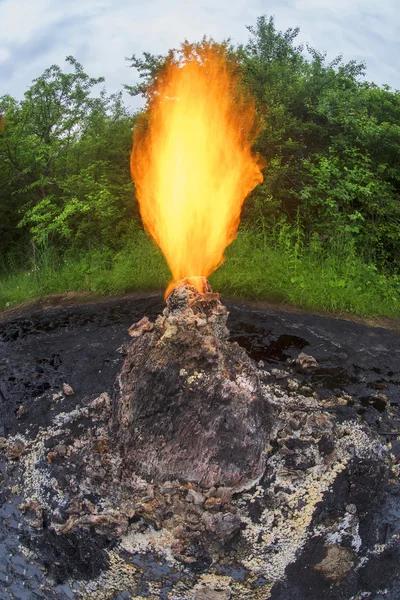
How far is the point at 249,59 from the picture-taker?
10.7 m

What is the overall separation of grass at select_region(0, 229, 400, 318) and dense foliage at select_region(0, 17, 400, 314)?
0.24 ft

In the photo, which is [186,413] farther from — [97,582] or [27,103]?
[27,103]

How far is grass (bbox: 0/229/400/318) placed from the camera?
24.5 feet

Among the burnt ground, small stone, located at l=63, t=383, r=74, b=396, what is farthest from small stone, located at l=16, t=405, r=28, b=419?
small stone, located at l=63, t=383, r=74, b=396

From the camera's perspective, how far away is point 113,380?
5.10 metres

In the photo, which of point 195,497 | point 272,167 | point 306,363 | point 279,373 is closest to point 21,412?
point 195,497

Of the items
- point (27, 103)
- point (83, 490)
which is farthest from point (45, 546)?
point (27, 103)

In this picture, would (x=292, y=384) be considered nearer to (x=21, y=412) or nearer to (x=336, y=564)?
(x=336, y=564)

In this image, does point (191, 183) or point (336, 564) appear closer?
point (336, 564)

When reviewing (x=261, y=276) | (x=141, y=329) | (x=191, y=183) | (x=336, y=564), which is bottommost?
(x=336, y=564)

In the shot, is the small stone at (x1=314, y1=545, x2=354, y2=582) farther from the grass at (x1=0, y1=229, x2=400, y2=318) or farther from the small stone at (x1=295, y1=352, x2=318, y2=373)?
the grass at (x1=0, y1=229, x2=400, y2=318)

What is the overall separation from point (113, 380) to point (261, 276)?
3.61 m

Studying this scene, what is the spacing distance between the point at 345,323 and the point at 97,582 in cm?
482

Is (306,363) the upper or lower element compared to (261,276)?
lower
